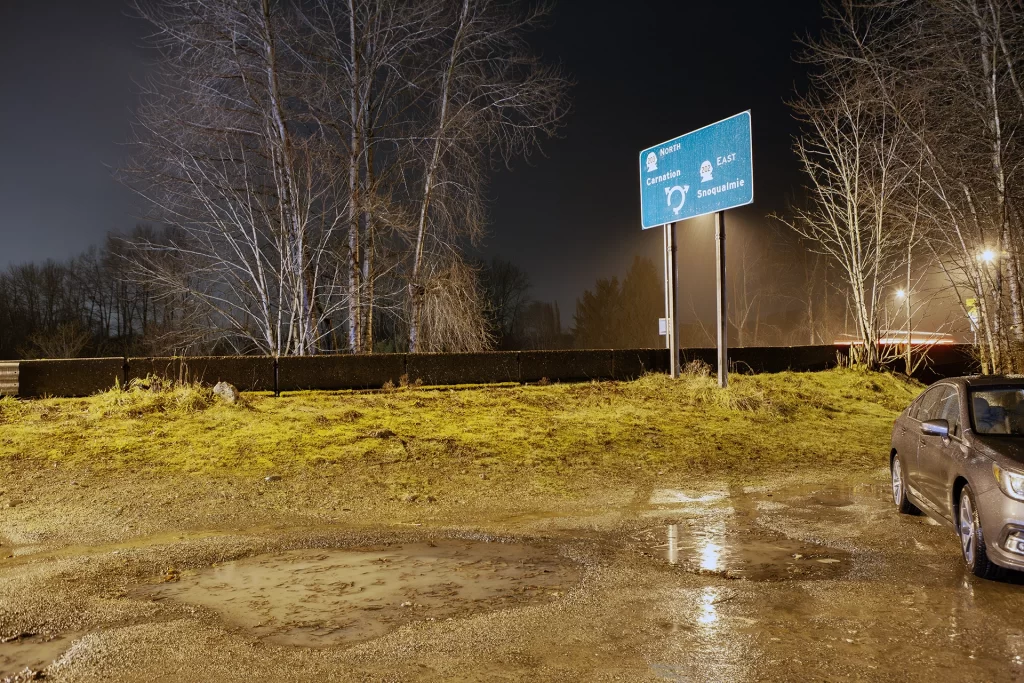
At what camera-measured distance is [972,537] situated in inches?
247

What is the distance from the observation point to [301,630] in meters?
5.13

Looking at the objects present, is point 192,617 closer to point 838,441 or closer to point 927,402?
point 927,402

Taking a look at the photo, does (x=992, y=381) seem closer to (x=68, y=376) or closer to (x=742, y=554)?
(x=742, y=554)

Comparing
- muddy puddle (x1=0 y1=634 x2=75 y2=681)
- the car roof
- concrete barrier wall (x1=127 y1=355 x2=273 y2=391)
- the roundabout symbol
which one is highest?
the roundabout symbol

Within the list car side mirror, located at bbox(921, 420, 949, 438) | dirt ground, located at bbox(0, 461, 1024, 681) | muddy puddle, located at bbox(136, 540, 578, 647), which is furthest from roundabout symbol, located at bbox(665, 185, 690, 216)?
muddy puddle, located at bbox(136, 540, 578, 647)

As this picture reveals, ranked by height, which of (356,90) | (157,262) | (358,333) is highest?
(356,90)

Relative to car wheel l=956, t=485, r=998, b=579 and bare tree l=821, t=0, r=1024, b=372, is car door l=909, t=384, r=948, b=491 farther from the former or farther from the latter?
bare tree l=821, t=0, r=1024, b=372

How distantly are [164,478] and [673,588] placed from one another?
7.09 meters


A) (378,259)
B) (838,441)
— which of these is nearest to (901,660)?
(838,441)

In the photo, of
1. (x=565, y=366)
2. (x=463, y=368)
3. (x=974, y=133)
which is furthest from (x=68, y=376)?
(x=974, y=133)

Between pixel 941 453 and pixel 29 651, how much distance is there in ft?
23.2

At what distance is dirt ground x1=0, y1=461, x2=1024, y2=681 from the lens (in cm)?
455

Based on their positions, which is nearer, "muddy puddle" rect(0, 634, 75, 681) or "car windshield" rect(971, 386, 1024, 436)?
"muddy puddle" rect(0, 634, 75, 681)

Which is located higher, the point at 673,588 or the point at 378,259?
the point at 378,259
